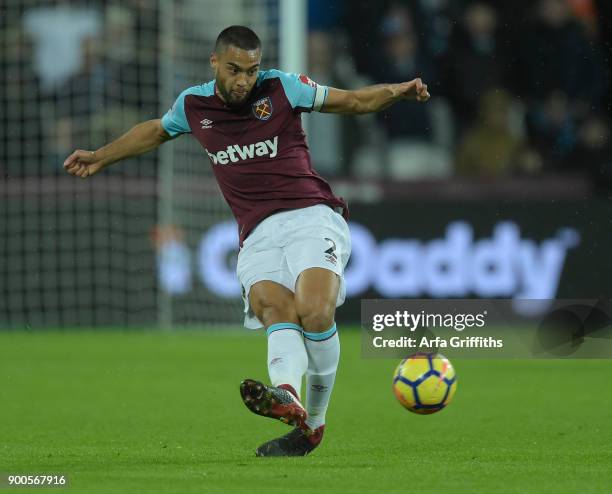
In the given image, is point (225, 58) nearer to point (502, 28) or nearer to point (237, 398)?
point (237, 398)

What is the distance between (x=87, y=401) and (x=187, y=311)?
5.96 metres

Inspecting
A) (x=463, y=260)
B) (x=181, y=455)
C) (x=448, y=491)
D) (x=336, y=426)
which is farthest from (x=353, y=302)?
(x=448, y=491)

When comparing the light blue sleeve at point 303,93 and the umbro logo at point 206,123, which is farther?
the umbro logo at point 206,123

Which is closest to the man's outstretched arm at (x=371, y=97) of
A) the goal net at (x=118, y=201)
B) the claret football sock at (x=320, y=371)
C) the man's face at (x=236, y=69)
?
the man's face at (x=236, y=69)

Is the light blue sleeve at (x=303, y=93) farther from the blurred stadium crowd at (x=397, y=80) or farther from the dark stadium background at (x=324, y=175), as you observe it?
the blurred stadium crowd at (x=397, y=80)

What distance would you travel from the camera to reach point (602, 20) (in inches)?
663

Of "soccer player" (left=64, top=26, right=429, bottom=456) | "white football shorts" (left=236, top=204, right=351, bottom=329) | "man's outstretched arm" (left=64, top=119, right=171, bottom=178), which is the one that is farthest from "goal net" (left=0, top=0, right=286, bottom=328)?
"white football shorts" (left=236, top=204, right=351, bottom=329)

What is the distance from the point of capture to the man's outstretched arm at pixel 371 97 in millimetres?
6367

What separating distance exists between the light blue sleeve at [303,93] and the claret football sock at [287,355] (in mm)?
1057

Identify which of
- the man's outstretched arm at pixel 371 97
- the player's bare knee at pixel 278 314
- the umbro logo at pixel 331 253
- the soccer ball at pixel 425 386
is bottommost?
the soccer ball at pixel 425 386

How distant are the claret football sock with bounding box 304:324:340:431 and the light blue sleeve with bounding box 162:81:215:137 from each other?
125 cm

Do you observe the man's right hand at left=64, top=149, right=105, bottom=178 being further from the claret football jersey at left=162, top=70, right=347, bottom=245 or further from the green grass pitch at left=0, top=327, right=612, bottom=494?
the green grass pitch at left=0, top=327, right=612, bottom=494

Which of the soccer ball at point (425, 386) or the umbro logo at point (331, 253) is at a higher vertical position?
the umbro logo at point (331, 253)

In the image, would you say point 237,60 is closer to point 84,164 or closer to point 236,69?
point 236,69
